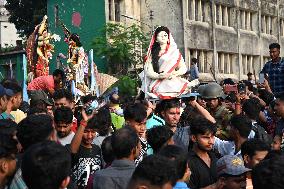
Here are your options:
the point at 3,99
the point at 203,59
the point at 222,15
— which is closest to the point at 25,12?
the point at 222,15

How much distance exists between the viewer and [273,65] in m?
11.6

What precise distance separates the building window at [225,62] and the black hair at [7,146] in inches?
1213

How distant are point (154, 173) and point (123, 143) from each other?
57.0 inches

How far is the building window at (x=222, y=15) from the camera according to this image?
35.1 metres

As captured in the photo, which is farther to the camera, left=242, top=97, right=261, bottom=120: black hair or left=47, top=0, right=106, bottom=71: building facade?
left=47, top=0, right=106, bottom=71: building facade

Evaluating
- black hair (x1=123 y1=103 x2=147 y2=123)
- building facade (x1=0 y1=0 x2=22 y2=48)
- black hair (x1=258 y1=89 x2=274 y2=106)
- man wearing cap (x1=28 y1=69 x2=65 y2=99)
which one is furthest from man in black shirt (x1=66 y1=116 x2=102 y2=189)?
building facade (x1=0 y1=0 x2=22 y2=48)

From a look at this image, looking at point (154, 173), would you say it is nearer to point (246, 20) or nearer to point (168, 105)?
point (168, 105)

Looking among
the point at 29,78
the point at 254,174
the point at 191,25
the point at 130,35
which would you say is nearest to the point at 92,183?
the point at 254,174

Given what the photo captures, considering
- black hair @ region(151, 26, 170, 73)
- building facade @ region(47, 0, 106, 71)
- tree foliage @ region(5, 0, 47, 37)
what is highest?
tree foliage @ region(5, 0, 47, 37)

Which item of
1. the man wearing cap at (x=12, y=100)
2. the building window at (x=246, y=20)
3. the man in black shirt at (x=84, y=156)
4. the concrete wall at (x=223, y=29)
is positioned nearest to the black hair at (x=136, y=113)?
the man in black shirt at (x=84, y=156)

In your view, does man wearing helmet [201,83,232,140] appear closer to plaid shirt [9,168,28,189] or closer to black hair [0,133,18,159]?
black hair [0,133,18,159]

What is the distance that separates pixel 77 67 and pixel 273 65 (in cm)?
646

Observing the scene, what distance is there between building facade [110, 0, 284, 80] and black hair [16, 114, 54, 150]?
2545cm

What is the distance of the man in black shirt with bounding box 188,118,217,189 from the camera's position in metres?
5.85
